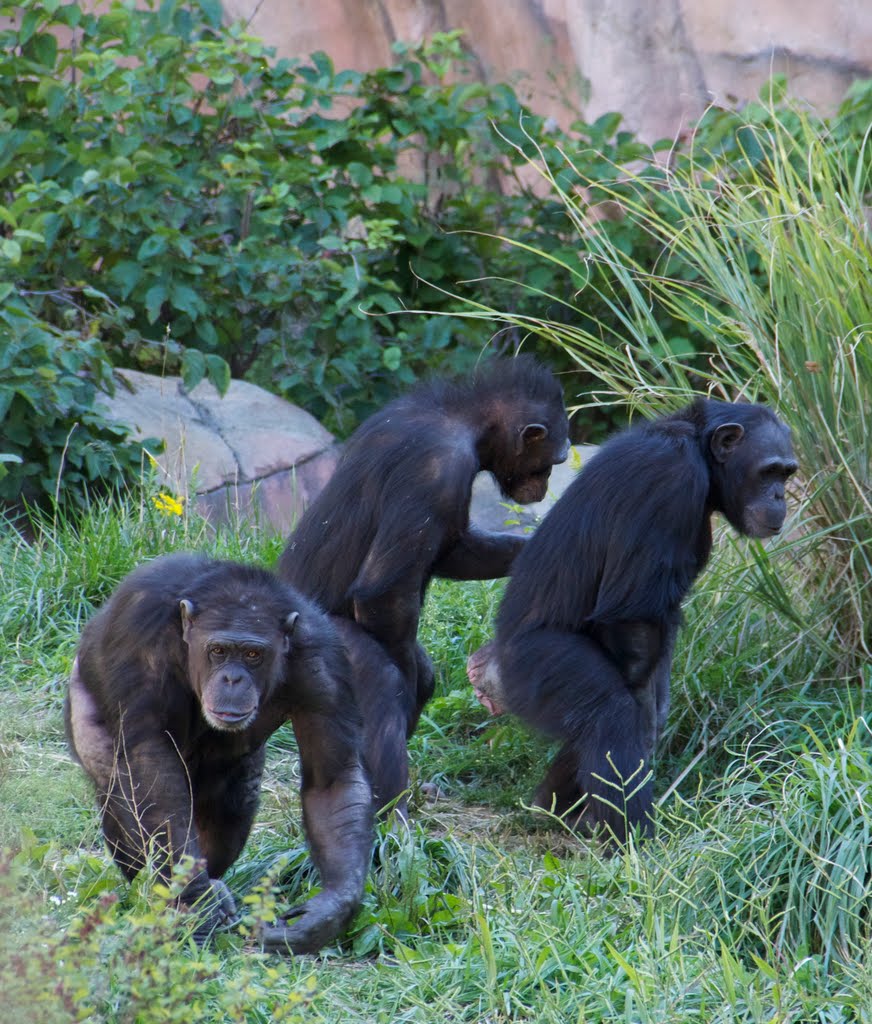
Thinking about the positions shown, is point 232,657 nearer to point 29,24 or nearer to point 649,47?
point 29,24

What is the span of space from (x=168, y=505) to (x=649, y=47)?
21.5 feet

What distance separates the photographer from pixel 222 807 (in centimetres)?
418

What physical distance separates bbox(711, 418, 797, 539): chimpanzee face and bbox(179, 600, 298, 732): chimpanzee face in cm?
186

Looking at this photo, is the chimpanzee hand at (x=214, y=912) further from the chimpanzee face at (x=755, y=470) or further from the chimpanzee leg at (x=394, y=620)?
→ the chimpanzee face at (x=755, y=470)

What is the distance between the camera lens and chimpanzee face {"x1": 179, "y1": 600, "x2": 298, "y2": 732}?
3762 millimetres

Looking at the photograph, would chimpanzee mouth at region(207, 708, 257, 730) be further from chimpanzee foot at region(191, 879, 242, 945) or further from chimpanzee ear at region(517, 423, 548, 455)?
chimpanzee ear at region(517, 423, 548, 455)

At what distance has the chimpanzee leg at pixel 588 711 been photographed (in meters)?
4.72

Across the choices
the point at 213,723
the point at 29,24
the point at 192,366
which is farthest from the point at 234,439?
the point at 213,723

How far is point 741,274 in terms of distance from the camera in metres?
5.67

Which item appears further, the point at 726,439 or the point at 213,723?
the point at 726,439

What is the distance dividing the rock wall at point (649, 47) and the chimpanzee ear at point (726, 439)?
5477 mm

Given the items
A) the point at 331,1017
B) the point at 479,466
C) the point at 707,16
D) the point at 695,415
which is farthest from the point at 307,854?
the point at 707,16

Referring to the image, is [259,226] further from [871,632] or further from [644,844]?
[644,844]

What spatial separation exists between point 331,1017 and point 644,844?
1.27m
